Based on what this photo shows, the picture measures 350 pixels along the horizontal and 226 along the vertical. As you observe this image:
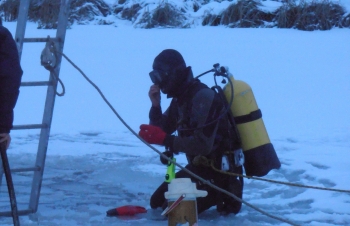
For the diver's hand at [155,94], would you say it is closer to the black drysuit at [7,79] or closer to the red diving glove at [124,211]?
the red diving glove at [124,211]

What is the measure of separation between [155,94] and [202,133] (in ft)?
2.02

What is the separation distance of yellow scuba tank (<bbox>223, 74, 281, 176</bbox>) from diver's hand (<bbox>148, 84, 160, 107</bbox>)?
52cm

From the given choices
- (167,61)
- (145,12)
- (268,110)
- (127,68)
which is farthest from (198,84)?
(145,12)

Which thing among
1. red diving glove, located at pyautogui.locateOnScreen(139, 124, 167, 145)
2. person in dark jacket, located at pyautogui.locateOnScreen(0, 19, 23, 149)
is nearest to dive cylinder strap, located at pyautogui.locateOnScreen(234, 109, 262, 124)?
red diving glove, located at pyautogui.locateOnScreen(139, 124, 167, 145)

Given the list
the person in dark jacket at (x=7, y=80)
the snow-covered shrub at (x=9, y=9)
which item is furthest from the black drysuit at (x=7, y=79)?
the snow-covered shrub at (x=9, y=9)

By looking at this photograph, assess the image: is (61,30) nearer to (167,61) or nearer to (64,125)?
(167,61)

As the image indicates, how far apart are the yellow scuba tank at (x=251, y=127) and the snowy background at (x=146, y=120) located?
0.45m

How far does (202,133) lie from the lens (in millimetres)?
4492

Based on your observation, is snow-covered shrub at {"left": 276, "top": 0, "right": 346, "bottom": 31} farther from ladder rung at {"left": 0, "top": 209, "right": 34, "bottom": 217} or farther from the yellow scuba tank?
ladder rung at {"left": 0, "top": 209, "right": 34, "bottom": 217}

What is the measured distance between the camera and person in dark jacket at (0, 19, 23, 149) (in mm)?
3729

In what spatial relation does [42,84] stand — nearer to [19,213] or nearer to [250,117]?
[19,213]

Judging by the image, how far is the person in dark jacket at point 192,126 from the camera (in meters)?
4.51

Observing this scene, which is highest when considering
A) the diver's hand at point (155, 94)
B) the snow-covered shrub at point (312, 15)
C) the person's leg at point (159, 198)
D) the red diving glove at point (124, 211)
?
the snow-covered shrub at point (312, 15)

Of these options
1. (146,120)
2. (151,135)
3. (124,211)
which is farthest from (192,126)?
(146,120)
